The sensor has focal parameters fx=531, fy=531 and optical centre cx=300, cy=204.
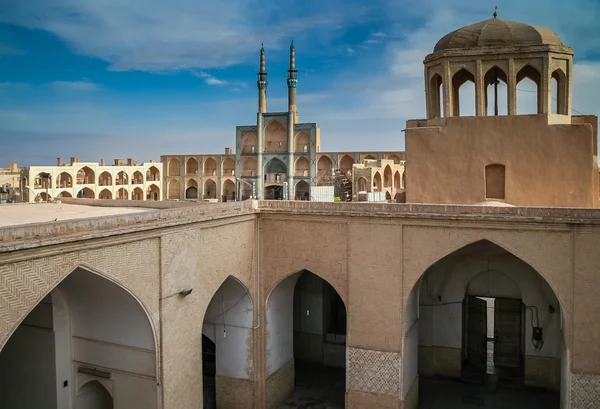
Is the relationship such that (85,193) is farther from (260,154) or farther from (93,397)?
(93,397)

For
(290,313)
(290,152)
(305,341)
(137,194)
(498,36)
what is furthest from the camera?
(137,194)

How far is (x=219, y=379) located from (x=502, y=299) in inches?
283

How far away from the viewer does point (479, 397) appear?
1184 cm

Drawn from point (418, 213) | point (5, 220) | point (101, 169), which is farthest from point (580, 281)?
point (101, 169)

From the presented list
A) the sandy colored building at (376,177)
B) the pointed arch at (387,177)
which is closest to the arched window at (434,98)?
the sandy colored building at (376,177)

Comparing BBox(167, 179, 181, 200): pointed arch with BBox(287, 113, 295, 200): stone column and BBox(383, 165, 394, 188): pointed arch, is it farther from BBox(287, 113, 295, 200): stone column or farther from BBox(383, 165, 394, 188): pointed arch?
BBox(383, 165, 394, 188): pointed arch

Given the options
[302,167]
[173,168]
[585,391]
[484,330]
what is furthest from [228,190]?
[585,391]

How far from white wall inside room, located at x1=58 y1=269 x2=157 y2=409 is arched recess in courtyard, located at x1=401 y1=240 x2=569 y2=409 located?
5471 mm

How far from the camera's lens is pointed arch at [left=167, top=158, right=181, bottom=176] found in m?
45.0

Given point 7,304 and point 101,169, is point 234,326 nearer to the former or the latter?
point 7,304

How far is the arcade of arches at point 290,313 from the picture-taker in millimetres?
8539

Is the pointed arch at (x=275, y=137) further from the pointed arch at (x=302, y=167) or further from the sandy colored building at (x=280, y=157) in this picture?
the pointed arch at (x=302, y=167)

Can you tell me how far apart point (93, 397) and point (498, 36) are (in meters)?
11.1

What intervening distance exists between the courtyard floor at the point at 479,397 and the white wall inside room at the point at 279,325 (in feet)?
10.4
